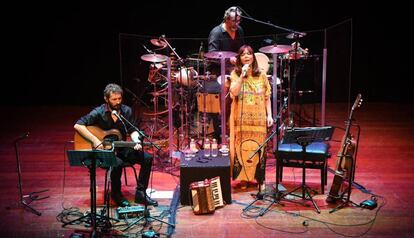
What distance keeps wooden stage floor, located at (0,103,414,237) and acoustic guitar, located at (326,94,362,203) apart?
0.58ft

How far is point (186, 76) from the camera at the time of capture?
7.13m

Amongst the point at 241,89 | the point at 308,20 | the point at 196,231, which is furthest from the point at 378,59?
the point at 196,231

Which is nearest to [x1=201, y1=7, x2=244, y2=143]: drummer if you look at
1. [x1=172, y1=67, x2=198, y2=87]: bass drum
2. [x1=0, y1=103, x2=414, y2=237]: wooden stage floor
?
[x1=172, y1=67, x2=198, y2=87]: bass drum

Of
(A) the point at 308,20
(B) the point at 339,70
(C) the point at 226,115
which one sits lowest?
(C) the point at 226,115

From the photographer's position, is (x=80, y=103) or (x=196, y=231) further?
(x=80, y=103)

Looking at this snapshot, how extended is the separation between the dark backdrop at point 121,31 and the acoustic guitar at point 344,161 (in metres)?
4.25

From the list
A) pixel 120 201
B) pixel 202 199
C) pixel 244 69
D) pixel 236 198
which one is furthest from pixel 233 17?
pixel 120 201

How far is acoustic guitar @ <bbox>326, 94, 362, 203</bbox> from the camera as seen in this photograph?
5.23 meters

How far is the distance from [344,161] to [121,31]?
20.5 ft

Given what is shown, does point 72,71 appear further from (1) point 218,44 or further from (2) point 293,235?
(2) point 293,235

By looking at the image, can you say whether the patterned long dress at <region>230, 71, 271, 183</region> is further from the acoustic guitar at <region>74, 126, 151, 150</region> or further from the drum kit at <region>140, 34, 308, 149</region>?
the acoustic guitar at <region>74, 126, 151, 150</region>

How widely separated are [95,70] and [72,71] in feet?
1.70

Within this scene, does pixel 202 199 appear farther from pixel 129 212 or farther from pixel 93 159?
pixel 93 159

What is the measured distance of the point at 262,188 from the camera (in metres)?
5.91
